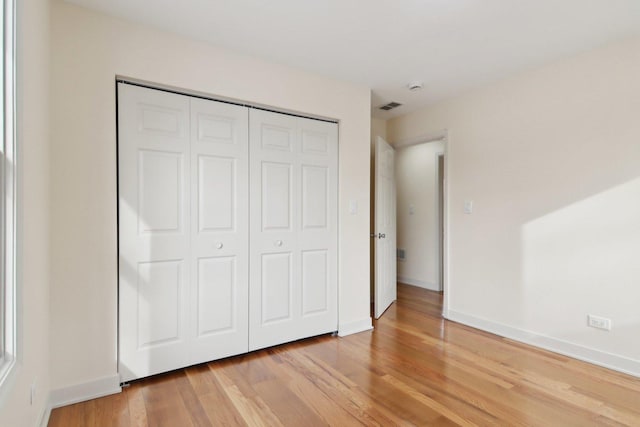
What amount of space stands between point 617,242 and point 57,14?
4.16 m

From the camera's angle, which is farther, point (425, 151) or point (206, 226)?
point (425, 151)

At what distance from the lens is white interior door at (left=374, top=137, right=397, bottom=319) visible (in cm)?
368

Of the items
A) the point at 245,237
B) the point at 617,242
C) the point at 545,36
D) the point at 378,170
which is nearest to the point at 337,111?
the point at 378,170

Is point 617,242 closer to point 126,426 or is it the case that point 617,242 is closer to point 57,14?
point 126,426

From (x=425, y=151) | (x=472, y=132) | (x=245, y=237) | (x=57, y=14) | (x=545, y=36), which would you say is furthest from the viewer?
(x=425, y=151)

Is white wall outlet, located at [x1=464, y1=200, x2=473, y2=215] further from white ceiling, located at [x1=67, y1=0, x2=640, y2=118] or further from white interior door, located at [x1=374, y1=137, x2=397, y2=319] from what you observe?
white ceiling, located at [x1=67, y1=0, x2=640, y2=118]

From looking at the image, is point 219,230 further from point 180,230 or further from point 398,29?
point 398,29

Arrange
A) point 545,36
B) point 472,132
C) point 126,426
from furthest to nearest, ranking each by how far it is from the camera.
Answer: point 472,132 < point 545,36 < point 126,426

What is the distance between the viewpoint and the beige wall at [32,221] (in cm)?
137

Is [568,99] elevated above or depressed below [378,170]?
above

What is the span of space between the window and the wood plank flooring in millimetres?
905

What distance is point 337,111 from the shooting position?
3.20m

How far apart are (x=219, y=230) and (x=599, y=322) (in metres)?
3.06

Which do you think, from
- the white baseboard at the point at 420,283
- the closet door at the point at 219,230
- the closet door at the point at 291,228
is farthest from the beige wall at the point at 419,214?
the closet door at the point at 219,230
